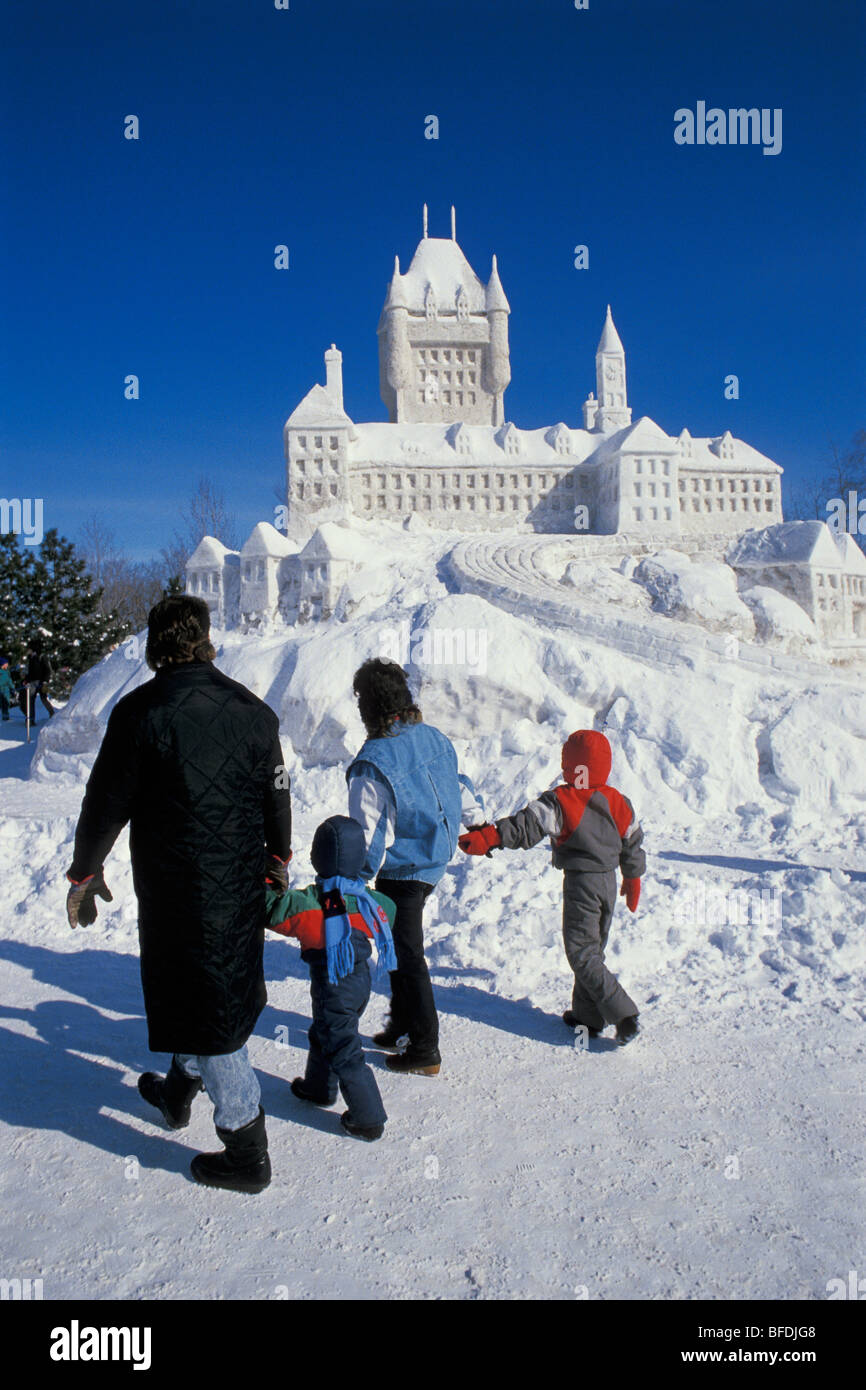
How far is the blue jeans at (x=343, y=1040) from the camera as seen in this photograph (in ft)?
12.1

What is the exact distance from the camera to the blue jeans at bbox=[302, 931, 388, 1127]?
3.67 metres

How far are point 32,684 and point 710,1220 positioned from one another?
58.9 ft

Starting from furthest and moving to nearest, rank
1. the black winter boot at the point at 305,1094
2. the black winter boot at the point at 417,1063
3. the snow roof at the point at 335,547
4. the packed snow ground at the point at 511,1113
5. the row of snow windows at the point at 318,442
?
the row of snow windows at the point at 318,442 → the snow roof at the point at 335,547 → the black winter boot at the point at 417,1063 → the black winter boot at the point at 305,1094 → the packed snow ground at the point at 511,1113

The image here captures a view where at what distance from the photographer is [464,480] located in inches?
1225

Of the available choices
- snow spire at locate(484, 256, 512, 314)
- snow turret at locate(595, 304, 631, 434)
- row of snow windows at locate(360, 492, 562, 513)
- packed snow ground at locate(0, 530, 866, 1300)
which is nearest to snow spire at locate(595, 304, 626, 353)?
snow turret at locate(595, 304, 631, 434)

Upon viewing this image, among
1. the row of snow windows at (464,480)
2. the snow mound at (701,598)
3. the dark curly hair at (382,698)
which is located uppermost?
the row of snow windows at (464,480)

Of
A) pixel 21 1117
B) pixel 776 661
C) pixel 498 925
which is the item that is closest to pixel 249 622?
pixel 776 661

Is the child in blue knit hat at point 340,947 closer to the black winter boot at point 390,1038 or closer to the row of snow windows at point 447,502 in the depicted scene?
the black winter boot at point 390,1038

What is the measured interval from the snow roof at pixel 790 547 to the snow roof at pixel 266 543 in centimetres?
1083

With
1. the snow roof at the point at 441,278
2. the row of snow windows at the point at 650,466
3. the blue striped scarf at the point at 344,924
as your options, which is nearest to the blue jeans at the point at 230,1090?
the blue striped scarf at the point at 344,924

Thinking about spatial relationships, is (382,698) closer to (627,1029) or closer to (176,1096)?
(176,1096)

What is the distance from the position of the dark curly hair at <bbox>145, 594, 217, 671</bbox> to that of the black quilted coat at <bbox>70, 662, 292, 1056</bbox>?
7 centimetres

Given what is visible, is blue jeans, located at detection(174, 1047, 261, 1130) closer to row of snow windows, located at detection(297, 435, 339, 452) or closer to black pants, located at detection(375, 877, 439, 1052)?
black pants, located at detection(375, 877, 439, 1052)

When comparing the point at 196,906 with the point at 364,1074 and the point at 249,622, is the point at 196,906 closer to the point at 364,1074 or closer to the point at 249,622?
the point at 364,1074
